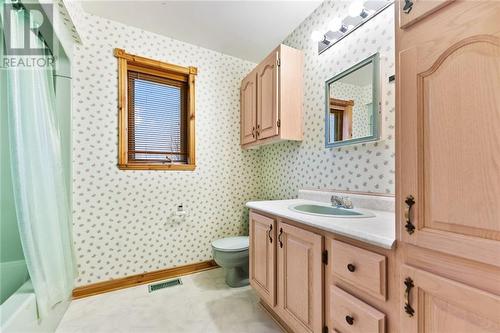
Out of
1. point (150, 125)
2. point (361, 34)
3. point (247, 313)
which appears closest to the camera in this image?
point (361, 34)

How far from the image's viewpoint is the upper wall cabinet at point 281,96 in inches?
77.9

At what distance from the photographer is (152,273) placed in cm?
224

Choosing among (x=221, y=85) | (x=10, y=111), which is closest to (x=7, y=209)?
(x=10, y=111)

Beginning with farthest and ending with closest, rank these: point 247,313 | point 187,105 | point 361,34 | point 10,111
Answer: point 187,105
point 247,313
point 361,34
point 10,111

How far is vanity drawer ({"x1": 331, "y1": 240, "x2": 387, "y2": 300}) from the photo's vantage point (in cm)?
86

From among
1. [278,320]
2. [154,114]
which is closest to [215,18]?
[154,114]

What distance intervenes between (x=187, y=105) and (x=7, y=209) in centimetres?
171

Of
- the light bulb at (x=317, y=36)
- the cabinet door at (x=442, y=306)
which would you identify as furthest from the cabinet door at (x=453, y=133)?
the light bulb at (x=317, y=36)

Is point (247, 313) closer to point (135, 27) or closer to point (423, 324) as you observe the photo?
point (423, 324)

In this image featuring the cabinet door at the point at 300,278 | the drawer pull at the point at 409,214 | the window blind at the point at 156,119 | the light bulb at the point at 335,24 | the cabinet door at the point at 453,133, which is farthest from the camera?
the window blind at the point at 156,119

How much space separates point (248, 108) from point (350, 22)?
123cm

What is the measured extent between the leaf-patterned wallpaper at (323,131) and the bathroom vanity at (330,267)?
165 millimetres

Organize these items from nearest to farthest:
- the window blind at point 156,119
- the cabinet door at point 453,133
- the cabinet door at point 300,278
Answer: the cabinet door at point 453,133 < the cabinet door at point 300,278 < the window blind at point 156,119

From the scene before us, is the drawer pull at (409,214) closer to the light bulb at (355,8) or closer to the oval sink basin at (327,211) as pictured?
the oval sink basin at (327,211)
